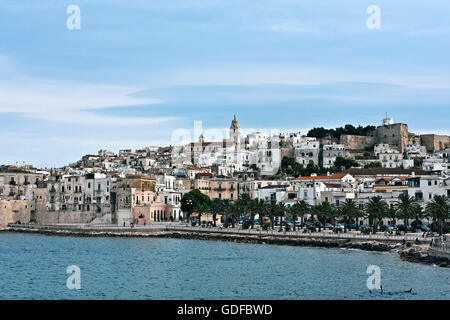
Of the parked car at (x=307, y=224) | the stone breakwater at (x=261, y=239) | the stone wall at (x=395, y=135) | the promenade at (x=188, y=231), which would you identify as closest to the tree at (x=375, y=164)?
the stone wall at (x=395, y=135)

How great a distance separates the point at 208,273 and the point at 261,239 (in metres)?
26.7

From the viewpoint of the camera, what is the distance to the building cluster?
97688 mm

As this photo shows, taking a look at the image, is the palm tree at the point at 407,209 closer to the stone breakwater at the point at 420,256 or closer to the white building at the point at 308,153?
the stone breakwater at the point at 420,256

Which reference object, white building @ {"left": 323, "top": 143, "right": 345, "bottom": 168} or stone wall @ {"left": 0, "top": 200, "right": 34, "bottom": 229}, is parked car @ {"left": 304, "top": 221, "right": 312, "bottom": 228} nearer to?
stone wall @ {"left": 0, "top": 200, "right": 34, "bottom": 229}

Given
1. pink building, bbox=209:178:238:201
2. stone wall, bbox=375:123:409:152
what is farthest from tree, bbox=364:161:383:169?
pink building, bbox=209:178:238:201

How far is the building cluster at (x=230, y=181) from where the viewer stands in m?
97.7

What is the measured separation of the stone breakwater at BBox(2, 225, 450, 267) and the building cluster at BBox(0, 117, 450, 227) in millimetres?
8074

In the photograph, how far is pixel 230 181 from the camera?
120125 mm

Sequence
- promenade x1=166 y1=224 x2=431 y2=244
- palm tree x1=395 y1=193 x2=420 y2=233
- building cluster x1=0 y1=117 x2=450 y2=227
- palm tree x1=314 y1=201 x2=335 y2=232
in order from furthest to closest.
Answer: building cluster x1=0 y1=117 x2=450 y2=227 → palm tree x1=314 y1=201 x2=335 y2=232 → palm tree x1=395 y1=193 x2=420 y2=233 → promenade x1=166 y1=224 x2=431 y2=244

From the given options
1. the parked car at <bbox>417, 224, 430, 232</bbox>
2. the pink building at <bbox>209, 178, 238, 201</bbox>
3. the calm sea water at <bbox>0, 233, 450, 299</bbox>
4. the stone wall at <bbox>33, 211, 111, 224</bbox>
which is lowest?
the calm sea water at <bbox>0, 233, 450, 299</bbox>

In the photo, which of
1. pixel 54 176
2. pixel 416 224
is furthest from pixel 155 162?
pixel 416 224

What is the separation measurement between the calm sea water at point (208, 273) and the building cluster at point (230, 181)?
26.1 m
